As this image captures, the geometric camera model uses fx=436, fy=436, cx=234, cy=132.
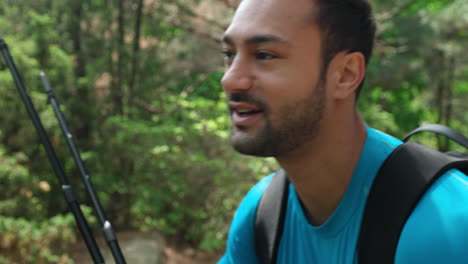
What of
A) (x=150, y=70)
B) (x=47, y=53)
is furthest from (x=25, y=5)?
(x=150, y=70)

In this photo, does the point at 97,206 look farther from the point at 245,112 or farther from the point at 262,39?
the point at 262,39

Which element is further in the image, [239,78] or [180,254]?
[180,254]

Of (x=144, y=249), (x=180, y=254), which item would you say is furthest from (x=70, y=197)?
(x=180, y=254)

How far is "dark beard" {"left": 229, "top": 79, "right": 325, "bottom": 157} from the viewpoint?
1.28 metres

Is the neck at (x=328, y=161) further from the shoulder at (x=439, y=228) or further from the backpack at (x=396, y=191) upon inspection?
the shoulder at (x=439, y=228)

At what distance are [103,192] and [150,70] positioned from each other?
2.57m

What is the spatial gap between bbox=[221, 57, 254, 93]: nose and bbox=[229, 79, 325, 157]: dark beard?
2 centimetres

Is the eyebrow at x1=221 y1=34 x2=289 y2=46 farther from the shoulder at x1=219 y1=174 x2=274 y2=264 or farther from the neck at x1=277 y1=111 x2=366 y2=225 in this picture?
the shoulder at x1=219 y1=174 x2=274 y2=264

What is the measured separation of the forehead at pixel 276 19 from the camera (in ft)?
4.16

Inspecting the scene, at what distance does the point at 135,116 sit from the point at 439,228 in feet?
Result: 20.6

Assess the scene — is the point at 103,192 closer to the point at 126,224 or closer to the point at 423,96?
the point at 126,224

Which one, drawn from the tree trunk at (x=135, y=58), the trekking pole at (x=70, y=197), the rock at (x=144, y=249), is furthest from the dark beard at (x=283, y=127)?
the tree trunk at (x=135, y=58)

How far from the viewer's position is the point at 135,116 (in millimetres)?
6926

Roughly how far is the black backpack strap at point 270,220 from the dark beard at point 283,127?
0.25 metres
